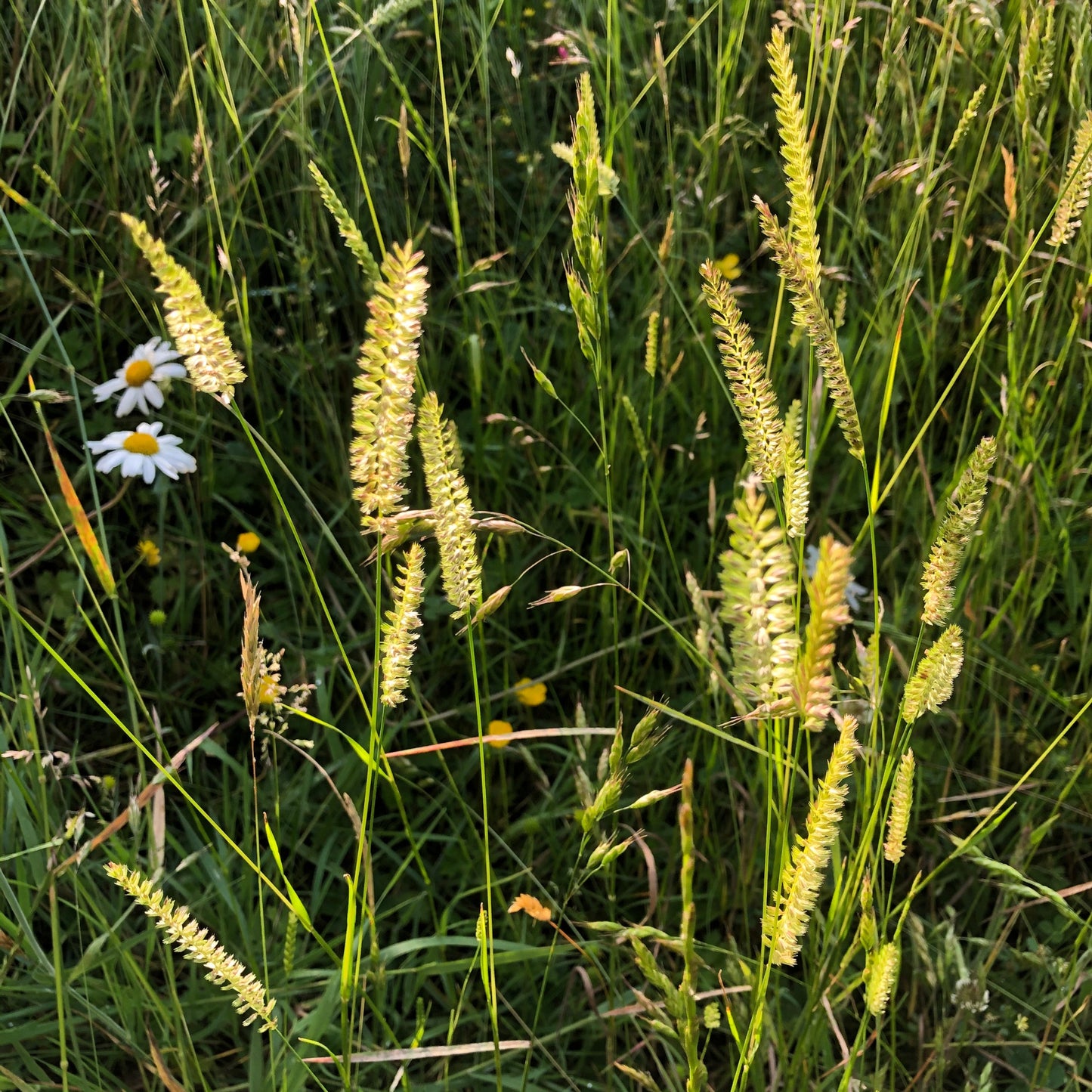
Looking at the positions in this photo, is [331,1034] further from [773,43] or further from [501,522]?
[773,43]

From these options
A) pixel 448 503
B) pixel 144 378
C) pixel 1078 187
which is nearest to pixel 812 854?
pixel 448 503

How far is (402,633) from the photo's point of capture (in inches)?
26.8

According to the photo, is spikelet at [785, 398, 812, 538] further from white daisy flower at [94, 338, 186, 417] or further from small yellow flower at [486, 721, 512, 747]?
white daisy flower at [94, 338, 186, 417]

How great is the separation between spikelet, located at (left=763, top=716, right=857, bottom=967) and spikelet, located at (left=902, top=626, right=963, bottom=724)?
16cm

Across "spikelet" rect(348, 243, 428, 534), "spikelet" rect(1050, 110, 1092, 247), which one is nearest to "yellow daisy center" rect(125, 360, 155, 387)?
"spikelet" rect(348, 243, 428, 534)

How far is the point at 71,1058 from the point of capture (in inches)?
44.4

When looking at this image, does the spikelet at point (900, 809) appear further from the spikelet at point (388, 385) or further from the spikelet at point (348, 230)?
the spikelet at point (348, 230)

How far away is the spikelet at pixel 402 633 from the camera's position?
0.68 meters

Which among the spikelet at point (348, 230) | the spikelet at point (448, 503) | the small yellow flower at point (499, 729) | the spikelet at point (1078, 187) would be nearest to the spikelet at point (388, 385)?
the spikelet at point (448, 503)

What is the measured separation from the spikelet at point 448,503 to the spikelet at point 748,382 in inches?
7.2

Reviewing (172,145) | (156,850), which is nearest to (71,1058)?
(156,850)

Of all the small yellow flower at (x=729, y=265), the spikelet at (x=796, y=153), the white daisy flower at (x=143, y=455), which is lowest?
the white daisy flower at (x=143, y=455)

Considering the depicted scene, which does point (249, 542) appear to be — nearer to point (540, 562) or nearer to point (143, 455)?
point (143, 455)

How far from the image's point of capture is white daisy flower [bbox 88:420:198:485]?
1529 millimetres
